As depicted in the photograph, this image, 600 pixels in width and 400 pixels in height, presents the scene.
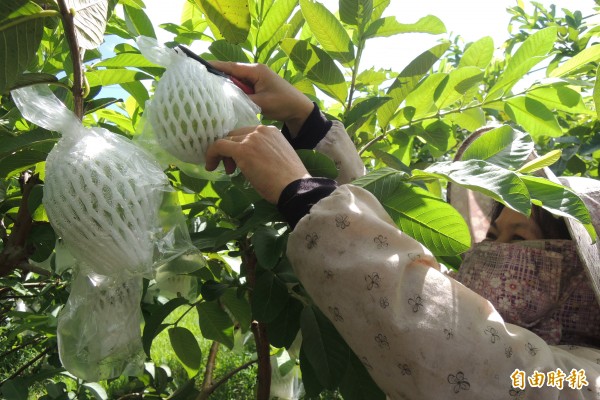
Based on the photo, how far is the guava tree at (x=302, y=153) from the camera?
0.95 m

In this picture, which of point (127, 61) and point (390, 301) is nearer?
point (390, 301)

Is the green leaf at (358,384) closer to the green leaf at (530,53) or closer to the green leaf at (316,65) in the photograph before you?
the green leaf at (316,65)

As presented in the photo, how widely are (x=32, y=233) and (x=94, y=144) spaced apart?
507 millimetres

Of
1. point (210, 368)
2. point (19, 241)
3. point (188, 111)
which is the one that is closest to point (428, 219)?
point (188, 111)

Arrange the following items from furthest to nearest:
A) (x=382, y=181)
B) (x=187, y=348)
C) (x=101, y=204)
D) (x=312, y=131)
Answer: (x=187, y=348) → (x=312, y=131) → (x=382, y=181) → (x=101, y=204)

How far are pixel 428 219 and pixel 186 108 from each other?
44cm

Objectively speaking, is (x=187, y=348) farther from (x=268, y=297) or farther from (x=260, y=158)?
(x=260, y=158)

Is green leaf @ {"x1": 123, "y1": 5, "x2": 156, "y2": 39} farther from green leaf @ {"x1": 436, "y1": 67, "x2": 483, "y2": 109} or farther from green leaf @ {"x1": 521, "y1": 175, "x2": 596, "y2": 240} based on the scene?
green leaf @ {"x1": 521, "y1": 175, "x2": 596, "y2": 240}

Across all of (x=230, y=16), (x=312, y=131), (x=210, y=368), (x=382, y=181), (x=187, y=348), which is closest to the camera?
(x=382, y=181)

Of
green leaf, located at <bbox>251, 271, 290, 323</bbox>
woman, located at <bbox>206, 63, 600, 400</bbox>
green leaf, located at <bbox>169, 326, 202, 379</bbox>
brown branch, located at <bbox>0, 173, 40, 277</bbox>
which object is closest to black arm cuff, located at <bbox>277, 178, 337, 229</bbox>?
woman, located at <bbox>206, 63, 600, 400</bbox>

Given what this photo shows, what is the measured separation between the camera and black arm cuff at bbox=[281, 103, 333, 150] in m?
1.23

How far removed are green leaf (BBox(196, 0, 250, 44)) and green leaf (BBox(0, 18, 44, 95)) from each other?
33 cm

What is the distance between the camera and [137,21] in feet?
4.44

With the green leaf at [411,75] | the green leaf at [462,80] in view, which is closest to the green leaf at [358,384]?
the green leaf at [411,75]
